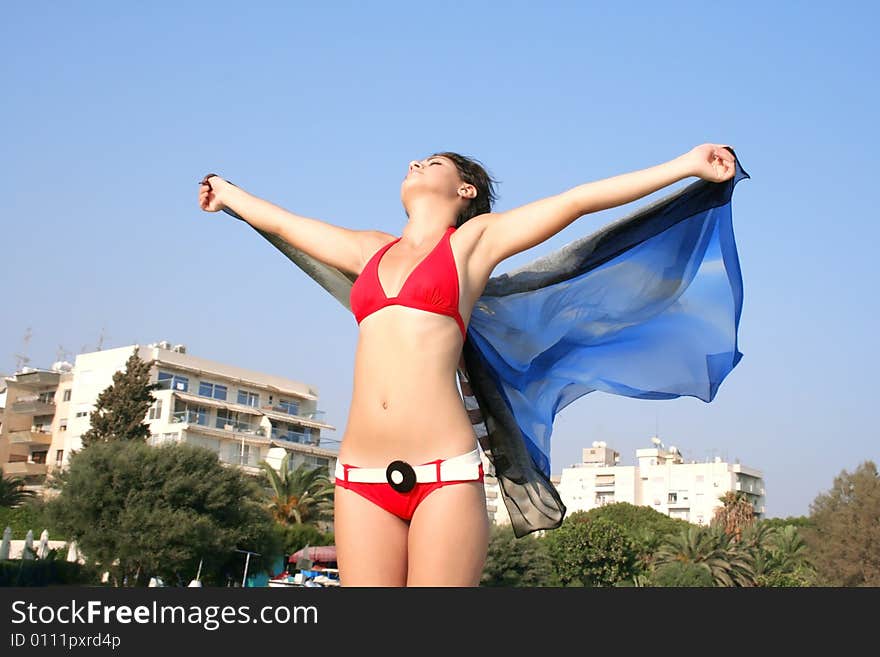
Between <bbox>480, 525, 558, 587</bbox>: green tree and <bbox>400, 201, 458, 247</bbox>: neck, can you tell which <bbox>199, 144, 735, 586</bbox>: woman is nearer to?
<bbox>400, 201, 458, 247</bbox>: neck

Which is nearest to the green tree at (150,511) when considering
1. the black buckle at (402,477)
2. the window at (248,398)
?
the window at (248,398)

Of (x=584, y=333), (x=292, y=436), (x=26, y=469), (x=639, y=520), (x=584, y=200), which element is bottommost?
(x=584, y=333)

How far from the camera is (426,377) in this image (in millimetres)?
4266

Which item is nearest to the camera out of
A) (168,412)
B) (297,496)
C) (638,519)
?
(297,496)

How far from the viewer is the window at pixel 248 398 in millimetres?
76562

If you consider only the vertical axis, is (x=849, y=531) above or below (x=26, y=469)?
below

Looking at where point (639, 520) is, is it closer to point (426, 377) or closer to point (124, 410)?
point (124, 410)

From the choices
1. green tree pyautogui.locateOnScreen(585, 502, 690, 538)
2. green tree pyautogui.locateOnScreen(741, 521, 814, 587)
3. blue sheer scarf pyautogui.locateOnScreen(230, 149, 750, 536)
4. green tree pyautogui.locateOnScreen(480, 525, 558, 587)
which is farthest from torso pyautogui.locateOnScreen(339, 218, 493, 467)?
green tree pyautogui.locateOnScreen(585, 502, 690, 538)

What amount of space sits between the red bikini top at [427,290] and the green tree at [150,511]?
36465 mm

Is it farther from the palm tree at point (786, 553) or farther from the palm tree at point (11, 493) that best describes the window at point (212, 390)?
the palm tree at point (786, 553)

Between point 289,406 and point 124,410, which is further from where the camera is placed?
point 289,406

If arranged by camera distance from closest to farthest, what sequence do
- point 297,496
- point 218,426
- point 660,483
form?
point 297,496 → point 218,426 → point 660,483

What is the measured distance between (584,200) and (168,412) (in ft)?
227

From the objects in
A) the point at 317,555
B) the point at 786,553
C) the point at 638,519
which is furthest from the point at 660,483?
the point at 317,555
